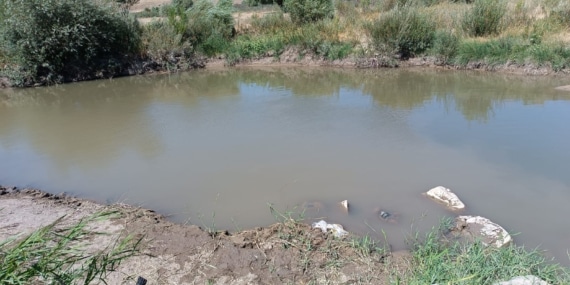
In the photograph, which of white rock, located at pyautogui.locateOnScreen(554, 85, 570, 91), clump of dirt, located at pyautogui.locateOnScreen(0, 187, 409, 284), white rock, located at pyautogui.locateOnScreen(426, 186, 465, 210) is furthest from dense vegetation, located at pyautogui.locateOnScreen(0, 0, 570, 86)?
clump of dirt, located at pyautogui.locateOnScreen(0, 187, 409, 284)

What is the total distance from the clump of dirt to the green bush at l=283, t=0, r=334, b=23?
1222 centimetres

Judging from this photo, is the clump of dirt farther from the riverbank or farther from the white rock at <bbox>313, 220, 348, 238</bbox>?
the white rock at <bbox>313, 220, 348, 238</bbox>

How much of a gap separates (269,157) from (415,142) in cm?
238

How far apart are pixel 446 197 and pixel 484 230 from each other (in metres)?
0.79

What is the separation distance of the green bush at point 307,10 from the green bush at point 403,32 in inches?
108

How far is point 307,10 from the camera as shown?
616 inches

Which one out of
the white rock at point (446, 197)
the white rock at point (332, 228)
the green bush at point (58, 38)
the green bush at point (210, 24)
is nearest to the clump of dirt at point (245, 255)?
the white rock at point (332, 228)

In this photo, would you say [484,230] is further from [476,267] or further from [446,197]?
[476,267]

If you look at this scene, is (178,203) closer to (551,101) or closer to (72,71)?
(551,101)

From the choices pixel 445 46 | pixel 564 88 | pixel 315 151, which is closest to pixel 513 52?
pixel 445 46

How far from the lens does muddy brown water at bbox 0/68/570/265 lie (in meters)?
5.26

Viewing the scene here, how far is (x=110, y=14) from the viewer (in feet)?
44.6

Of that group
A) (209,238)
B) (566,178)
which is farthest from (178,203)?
(566,178)

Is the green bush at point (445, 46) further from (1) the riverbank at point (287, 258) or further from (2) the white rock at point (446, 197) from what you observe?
(1) the riverbank at point (287, 258)
